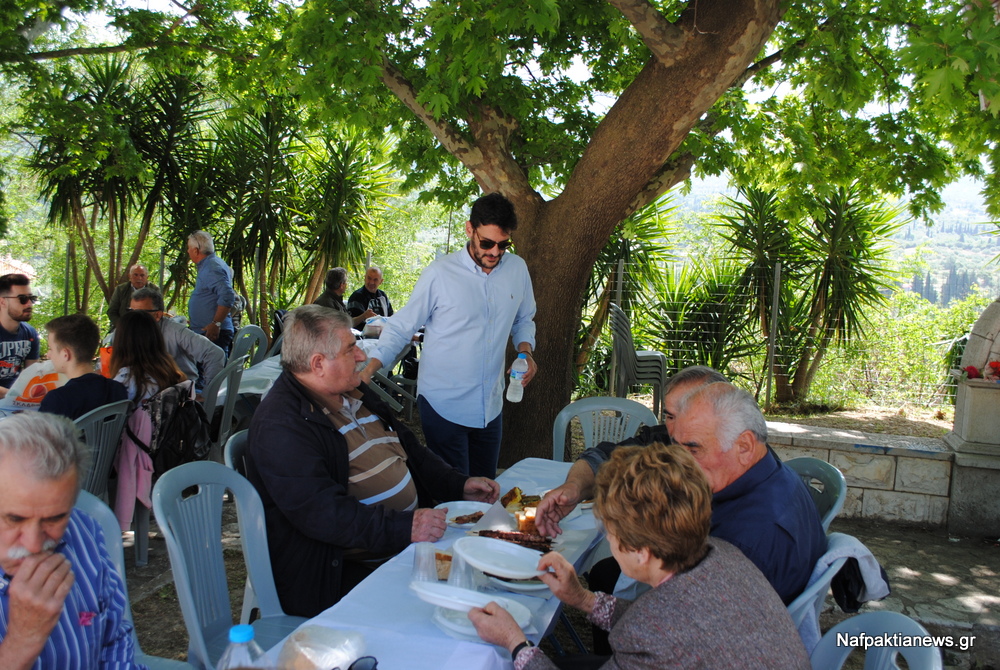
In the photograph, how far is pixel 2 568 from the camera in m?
1.53

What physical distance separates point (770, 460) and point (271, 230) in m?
11.6

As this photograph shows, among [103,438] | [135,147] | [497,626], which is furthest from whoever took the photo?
[135,147]

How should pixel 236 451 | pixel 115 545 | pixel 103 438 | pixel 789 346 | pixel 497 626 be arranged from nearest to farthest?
pixel 497 626 → pixel 115 545 → pixel 236 451 → pixel 103 438 → pixel 789 346

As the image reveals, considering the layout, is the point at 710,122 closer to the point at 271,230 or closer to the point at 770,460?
the point at 770,460

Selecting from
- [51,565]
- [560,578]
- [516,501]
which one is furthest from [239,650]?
[516,501]

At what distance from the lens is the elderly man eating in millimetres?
2498

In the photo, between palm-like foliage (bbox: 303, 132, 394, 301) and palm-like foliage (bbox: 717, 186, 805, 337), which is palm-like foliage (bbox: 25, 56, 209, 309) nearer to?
palm-like foliage (bbox: 303, 132, 394, 301)

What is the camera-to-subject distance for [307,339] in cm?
274

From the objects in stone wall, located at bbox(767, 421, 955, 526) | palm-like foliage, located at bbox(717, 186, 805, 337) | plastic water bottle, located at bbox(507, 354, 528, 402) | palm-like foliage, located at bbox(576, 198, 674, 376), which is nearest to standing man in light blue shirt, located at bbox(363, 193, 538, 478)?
plastic water bottle, located at bbox(507, 354, 528, 402)

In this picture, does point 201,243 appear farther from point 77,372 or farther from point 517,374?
point 517,374

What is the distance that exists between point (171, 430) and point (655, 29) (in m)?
3.52

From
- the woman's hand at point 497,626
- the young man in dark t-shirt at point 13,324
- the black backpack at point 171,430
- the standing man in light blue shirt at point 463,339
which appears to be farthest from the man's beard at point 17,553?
the young man in dark t-shirt at point 13,324

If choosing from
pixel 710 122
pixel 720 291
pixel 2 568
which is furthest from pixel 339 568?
pixel 720 291

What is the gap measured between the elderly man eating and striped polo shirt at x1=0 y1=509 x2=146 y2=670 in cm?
73
